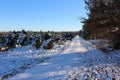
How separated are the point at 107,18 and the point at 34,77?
54.2 feet

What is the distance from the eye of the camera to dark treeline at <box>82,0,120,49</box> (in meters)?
27.0

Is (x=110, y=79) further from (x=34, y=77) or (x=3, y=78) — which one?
(x=3, y=78)

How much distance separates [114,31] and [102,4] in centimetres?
337

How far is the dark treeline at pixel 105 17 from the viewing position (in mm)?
27016

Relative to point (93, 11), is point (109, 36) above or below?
below

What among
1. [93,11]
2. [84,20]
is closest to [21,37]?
[84,20]

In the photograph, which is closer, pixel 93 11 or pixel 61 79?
pixel 61 79

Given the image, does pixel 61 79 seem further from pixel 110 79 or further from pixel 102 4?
pixel 102 4

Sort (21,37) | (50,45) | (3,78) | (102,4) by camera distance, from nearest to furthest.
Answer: (3,78) < (102,4) < (50,45) < (21,37)

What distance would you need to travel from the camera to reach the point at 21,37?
170 ft

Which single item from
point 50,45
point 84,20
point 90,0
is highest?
point 90,0

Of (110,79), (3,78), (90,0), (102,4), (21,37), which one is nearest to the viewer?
(110,79)

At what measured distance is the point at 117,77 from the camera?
13172 millimetres

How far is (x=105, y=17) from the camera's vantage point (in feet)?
93.2
